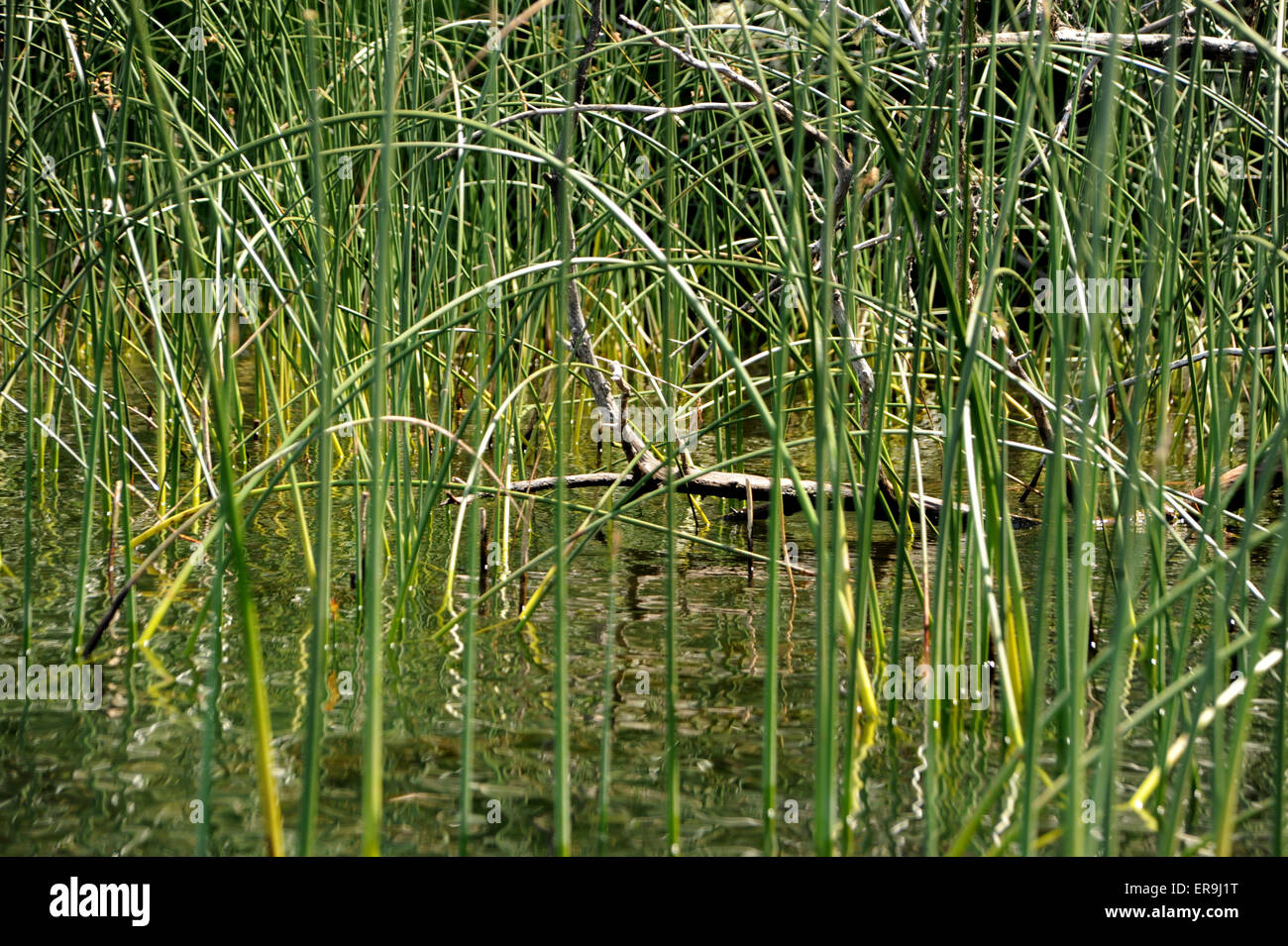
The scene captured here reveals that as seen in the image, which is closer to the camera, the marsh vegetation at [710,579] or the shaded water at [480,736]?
the marsh vegetation at [710,579]

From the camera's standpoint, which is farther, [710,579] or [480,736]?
[710,579]

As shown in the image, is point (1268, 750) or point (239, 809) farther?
point (1268, 750)

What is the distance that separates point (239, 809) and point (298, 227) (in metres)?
1.30

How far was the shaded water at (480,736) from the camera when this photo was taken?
1.06m

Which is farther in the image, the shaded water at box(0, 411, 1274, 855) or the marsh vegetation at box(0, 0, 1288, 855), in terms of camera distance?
the shaded water at box(0, 411, 1274, 855)

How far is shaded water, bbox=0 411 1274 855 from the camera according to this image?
1060 mm

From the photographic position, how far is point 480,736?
127cm

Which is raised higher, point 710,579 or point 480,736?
point 710,579
